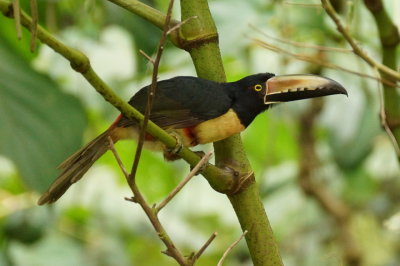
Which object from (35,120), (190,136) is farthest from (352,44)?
(35,120)

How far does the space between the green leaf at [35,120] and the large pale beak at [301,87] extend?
0.70m

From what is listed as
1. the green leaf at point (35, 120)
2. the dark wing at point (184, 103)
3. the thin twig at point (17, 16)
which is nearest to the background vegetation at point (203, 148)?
the green leaf at point (35, 120)

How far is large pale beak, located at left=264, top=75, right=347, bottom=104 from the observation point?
4.99 ft

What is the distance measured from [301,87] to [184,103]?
27 cm

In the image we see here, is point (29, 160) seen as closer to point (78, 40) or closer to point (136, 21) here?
point (136, 21)

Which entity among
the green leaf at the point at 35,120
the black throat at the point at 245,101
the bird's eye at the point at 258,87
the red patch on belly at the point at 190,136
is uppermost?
the bird's eye at the point at 258,87

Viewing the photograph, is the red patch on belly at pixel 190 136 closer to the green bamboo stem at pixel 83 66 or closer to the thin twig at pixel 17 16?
the green bamboo stem at pixel 83 66

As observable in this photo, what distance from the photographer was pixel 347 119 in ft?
8.55

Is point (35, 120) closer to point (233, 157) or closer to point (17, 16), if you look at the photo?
point (233, 157)

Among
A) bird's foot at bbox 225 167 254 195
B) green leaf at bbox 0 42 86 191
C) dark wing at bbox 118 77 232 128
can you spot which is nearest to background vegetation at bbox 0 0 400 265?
green leaf at bbox 0 42 86 191

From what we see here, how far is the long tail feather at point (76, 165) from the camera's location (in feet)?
5.07

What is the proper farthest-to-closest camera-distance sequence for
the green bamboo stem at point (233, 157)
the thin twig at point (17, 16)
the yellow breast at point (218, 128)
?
the yellow breast at point (218, 128) → the green bamboo stem at point (233, 157) → the thin twig at point (17, 16)

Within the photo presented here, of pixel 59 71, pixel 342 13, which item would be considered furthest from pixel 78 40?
pixel 342 13

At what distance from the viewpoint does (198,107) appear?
1711 millimetres
